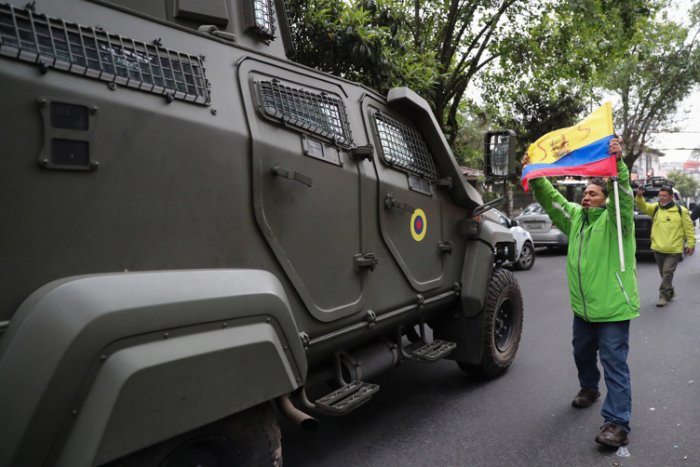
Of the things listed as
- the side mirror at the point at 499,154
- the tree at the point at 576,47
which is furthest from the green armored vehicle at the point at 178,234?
the tree at the point at 576,47

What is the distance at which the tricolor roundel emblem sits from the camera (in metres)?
3.60

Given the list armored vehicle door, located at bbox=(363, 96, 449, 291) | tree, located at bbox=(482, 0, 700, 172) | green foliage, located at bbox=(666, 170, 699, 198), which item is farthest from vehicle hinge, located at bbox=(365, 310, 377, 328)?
green foliage, located at bbox=(666, 170, 699, 198)

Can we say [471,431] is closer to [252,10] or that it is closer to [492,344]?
[492,344]

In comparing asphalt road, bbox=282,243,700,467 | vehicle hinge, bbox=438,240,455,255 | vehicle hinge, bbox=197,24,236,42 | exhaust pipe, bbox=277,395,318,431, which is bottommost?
asphalt road, bbox=282,243,700,467

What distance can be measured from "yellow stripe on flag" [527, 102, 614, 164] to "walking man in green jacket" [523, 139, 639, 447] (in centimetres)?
19

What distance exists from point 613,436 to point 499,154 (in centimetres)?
210

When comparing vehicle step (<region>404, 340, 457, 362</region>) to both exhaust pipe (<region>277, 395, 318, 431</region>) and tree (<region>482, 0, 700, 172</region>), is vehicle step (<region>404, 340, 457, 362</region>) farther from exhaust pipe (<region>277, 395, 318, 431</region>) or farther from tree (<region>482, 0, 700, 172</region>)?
tree (<region>482, 0, 700, 172</region>)

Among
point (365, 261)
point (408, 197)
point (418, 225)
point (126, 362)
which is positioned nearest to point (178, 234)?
point (126, 362)

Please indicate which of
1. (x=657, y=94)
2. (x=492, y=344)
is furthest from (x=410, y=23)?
(x=657, y=94)

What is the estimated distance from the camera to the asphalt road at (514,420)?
3386mm

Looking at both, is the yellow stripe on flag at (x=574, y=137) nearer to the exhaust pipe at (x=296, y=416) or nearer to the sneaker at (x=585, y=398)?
the sneaker at (x=585, y=398)

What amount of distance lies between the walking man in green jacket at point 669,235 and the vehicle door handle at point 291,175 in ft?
22.5

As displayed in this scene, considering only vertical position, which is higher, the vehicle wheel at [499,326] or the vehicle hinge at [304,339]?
the vehicle hinge at [304,339]

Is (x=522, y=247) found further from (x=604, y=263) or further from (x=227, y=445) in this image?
(x=227, y=445)
